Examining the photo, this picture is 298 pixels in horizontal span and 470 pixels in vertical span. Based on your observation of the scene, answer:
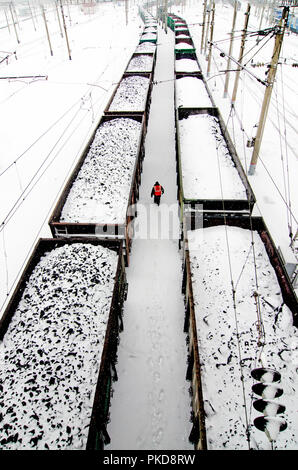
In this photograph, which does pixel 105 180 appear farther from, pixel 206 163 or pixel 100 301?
pixel 100 301

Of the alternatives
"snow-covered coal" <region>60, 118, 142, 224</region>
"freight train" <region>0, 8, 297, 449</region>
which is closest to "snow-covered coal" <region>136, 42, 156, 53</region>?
"snow-covered coal" <region>60, 118, 142, 224</region>

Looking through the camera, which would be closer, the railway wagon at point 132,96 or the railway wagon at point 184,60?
the railway wagon at point 132,96

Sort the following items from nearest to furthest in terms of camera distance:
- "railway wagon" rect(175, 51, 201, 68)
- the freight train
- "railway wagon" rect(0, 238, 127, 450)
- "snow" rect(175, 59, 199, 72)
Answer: "railway wagon" rect(0, 238, 127, 450) < the freight train < "snow" rect(175, 59, 199, 72) < "railway wagon" rect(175, 51, 201, 68)

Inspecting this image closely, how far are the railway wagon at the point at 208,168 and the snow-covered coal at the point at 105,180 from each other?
1894 mm

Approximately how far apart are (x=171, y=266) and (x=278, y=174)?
746 cm

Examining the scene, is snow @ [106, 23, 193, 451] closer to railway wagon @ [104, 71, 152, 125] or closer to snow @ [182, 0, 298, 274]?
snow @ [182, 0, 298, 274]

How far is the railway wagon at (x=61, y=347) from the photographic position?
178 inches

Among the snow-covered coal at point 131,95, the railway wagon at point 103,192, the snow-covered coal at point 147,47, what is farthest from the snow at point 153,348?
the snow-covered coal at point 147,47

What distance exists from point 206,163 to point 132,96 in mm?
7618

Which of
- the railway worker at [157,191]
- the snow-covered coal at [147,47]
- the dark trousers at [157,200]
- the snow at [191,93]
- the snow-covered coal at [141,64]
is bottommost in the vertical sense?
the dark trousers at [157,200]

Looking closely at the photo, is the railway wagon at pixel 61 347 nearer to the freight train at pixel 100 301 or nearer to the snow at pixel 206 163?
the freight train at pixel 100 301

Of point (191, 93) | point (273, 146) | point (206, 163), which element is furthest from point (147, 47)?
point (206, 163)

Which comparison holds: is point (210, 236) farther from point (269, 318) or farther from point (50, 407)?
point (50, 407)

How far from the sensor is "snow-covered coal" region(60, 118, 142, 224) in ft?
27.5
